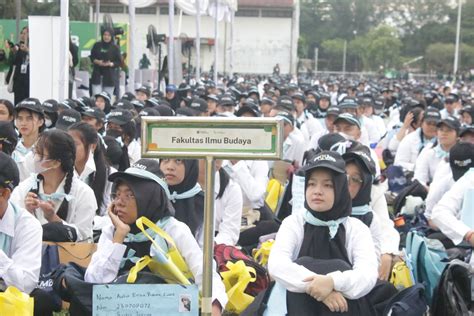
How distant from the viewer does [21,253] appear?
17.9 feet

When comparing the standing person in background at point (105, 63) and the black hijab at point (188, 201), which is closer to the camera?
the black hijab at point (188, 201)

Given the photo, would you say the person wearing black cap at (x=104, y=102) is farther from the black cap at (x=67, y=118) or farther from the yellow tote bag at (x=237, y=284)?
the yellow tote bag at (x=237, y=284)

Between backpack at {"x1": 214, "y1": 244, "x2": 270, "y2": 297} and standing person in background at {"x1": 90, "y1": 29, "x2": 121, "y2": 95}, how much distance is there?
44.8ft

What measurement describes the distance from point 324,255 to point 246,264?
1.04 m

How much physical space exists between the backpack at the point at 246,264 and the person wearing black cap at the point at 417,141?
6.12 metres

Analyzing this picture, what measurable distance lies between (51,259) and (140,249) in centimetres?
105

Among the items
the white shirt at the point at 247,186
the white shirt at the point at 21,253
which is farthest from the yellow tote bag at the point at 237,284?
the white shirt at the point at 247,186

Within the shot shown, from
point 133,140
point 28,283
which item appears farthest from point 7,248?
point 133,140

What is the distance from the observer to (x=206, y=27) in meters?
73.1

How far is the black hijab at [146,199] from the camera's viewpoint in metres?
5.38

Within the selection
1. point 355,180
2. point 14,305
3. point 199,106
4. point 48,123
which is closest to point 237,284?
point 355,180

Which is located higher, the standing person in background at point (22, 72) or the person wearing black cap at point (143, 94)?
the standing person in background at point (22, 72)

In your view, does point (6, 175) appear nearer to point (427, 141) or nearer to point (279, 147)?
point (279, 147)

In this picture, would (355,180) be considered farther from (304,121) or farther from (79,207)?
(304,121)
